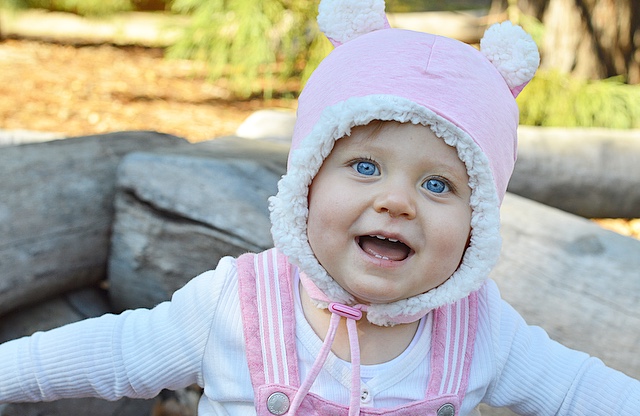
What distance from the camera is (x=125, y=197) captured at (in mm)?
A: 2504

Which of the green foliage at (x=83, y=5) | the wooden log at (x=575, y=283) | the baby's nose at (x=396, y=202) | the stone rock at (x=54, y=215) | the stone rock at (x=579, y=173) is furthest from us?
the green foliage at (x=83, y=5)

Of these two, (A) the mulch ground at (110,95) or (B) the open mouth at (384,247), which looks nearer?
(B) the open mouth at (384,247)

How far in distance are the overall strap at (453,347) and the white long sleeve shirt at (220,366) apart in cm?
2

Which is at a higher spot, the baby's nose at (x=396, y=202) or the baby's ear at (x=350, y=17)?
the baby's ear at (x=350, y=17)

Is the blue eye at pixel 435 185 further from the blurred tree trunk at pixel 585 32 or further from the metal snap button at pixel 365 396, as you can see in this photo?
the blurred tree trunk at pixel 585 32

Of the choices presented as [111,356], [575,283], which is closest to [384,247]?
[111,356]

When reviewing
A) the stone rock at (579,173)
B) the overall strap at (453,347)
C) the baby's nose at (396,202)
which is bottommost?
Result: the stone rock at (579,173)

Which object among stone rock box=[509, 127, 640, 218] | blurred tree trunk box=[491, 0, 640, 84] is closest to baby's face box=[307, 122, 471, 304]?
stone rock box=[509, 127, 640, 218]

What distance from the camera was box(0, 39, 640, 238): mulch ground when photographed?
491 centimetres

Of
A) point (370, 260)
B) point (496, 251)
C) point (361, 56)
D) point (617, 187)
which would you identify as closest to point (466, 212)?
point (496, 251)

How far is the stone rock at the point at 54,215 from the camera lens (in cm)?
230

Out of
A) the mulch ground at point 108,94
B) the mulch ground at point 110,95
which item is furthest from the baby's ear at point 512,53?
the mulch ground at point 108,94

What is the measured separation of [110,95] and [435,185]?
459 cm

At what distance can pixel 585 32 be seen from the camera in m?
5.01
